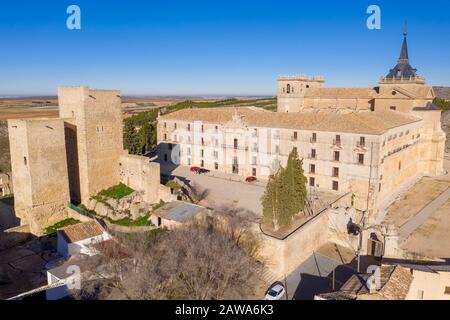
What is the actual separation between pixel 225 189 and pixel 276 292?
1556 centimetres

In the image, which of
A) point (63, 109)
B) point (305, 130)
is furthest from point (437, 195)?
point (63, 109)

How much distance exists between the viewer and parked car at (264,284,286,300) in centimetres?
1986

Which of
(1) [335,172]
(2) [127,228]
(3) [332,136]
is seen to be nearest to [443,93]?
(3) [332,136]

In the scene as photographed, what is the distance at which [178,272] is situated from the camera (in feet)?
60.3

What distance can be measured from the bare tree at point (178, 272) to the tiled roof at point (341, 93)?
107 feet

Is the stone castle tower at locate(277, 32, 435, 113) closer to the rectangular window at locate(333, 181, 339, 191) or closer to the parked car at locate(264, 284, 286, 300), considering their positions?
the rectangular window at locate(333, 181, 339, 191)

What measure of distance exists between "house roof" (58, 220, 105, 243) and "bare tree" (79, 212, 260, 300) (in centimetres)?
362

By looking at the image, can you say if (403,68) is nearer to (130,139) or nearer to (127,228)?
(130,139)

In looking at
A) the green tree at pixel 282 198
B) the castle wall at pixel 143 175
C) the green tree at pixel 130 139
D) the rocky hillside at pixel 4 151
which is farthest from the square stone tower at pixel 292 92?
the rocky hillside at pixel 4 151

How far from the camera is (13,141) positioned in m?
27.0

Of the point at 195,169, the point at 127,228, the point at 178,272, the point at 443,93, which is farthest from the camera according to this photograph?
the point at 443,93
